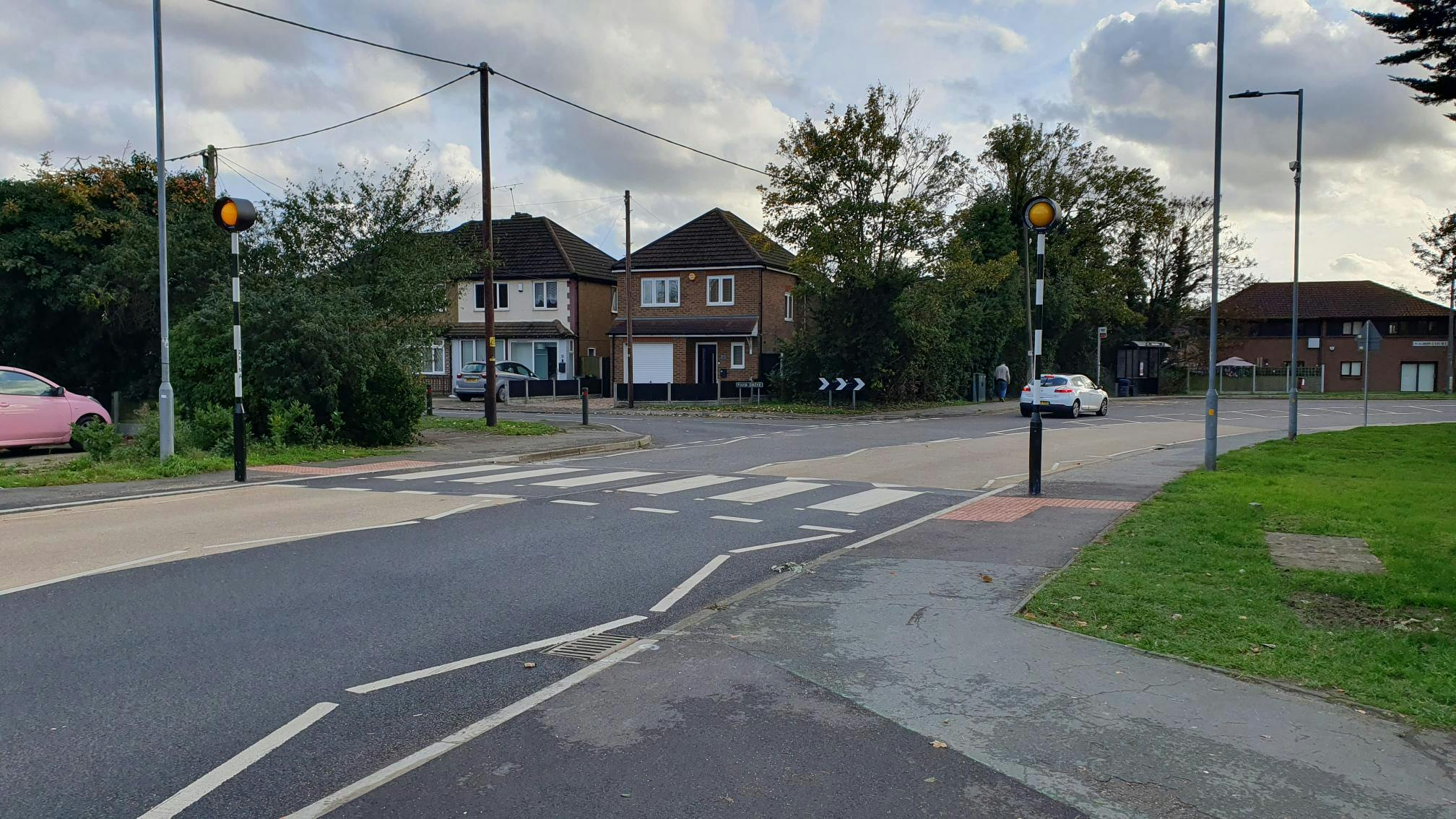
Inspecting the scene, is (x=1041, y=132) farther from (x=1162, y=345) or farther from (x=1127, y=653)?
(x=1127, y=653)

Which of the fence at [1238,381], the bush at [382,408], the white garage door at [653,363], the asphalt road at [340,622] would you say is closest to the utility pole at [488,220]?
the bush at [382,408]

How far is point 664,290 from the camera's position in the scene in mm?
47938

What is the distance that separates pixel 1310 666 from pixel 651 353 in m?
42.1

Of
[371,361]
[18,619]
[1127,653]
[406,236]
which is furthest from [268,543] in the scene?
[406,236]

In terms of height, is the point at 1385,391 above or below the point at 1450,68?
below

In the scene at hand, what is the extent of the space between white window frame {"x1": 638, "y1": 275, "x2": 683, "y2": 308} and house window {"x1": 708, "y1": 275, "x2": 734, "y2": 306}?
1429 millimetres

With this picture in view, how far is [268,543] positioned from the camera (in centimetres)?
959

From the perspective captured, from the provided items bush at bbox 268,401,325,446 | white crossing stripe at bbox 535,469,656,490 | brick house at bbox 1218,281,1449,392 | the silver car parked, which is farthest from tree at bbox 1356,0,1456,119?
brick house at bbox 1218,281,1449,392

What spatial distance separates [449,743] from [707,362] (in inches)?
1647

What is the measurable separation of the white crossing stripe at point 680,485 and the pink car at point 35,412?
10179 mm

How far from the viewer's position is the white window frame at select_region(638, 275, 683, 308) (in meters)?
47.5

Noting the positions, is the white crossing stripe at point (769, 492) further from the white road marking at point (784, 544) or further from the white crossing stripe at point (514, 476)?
the white crossing stripe at point (514, 476)

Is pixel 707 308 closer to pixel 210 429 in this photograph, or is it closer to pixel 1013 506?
pixel 210 429

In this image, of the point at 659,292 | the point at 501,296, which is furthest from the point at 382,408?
the point at 501,296
